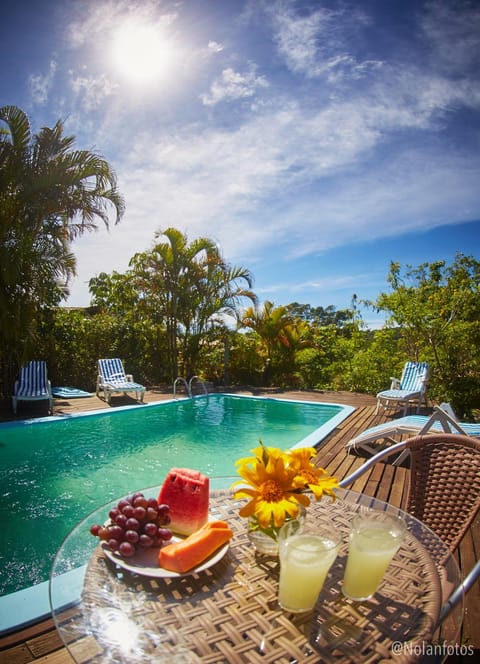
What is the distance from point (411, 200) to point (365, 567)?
1006cm

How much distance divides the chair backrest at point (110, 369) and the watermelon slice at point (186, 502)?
884 cm

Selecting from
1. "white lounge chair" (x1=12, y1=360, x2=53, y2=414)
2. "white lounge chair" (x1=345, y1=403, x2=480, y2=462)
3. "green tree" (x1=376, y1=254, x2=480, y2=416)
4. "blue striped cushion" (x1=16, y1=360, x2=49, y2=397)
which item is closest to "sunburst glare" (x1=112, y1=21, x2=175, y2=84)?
"white lounge chair" (x1=345, y1=403, x2=480, y2=462)

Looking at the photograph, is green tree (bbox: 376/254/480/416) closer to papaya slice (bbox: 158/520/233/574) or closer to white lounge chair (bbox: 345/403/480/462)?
white lounge chair (bbox: 345/403/480/462)

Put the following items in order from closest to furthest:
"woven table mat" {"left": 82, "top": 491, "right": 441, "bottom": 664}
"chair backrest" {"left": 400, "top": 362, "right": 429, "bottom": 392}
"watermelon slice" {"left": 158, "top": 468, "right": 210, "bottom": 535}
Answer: "woven table mat" {"left": 82, "top": 491, "right": 441, "bottom": 664}, "watermelon slice" {"left": 158, "top": 468, "right": 210, "bottom": 535}, "chair backrest" {"left": 400, "top": 362, "right": 429, "bottom": 392}

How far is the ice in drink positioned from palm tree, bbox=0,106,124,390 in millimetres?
7381

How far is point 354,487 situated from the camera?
390 cm

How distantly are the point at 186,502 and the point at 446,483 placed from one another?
134cm

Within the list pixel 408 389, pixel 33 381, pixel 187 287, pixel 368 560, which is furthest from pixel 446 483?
pixel 187 287

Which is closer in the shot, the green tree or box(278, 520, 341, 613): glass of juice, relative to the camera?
box(278, 520, 341, 613): glass of juice

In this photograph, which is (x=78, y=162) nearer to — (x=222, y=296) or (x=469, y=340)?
(x=222, y=296)

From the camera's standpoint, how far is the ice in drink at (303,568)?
0.92m

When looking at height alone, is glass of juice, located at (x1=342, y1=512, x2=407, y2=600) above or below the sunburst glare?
below

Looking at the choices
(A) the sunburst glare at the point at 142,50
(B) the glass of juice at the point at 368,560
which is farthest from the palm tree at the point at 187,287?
(B) the glass of juice at the point at 368,560

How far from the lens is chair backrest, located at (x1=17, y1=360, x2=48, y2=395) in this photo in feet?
24.9
